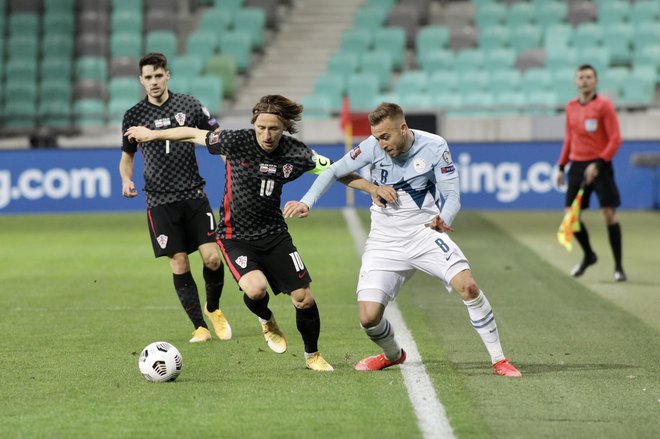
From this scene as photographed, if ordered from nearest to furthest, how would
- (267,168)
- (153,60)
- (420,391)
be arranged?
(420,391) < (267,168) < (153,60)

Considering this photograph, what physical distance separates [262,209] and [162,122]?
156 cm

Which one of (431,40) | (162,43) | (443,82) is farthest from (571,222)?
(162,43)

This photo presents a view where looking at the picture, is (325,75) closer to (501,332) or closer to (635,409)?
(501,332)

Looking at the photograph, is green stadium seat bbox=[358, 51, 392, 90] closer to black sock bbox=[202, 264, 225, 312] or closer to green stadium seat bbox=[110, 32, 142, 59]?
green stadium seat bbox=[110, 32, 142, 59]

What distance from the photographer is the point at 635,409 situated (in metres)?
6.80

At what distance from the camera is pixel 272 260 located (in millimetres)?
8148

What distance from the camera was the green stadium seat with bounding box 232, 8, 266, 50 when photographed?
1136 inches

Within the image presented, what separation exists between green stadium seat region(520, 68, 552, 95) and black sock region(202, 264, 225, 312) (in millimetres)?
17262

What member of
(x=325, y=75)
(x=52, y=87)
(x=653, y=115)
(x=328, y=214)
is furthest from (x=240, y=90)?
(x=653, y=115)

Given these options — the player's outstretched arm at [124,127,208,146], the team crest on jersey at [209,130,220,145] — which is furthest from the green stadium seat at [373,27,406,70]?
the team crest on jersey at [209,130,220,145]

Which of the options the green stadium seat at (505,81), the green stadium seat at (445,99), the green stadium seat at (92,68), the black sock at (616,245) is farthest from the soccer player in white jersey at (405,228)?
the green stadium seat at (92,68)

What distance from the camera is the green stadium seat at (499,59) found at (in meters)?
27.0

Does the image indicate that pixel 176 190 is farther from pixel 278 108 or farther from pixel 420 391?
pixel 420 391

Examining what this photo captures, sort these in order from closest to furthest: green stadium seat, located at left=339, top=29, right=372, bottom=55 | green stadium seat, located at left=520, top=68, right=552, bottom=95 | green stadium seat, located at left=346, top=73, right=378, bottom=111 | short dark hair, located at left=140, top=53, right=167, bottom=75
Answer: short dark hair, located at left=140, top=53, right=167, bottom=75
green stadium seat, located at left=520, top=68, right=552, bottom=95
green stadium seat, located at left=346, top=73, right=378, bottom=111
green stadium seat, located at left=339, top=29, right=372, bottom=55
